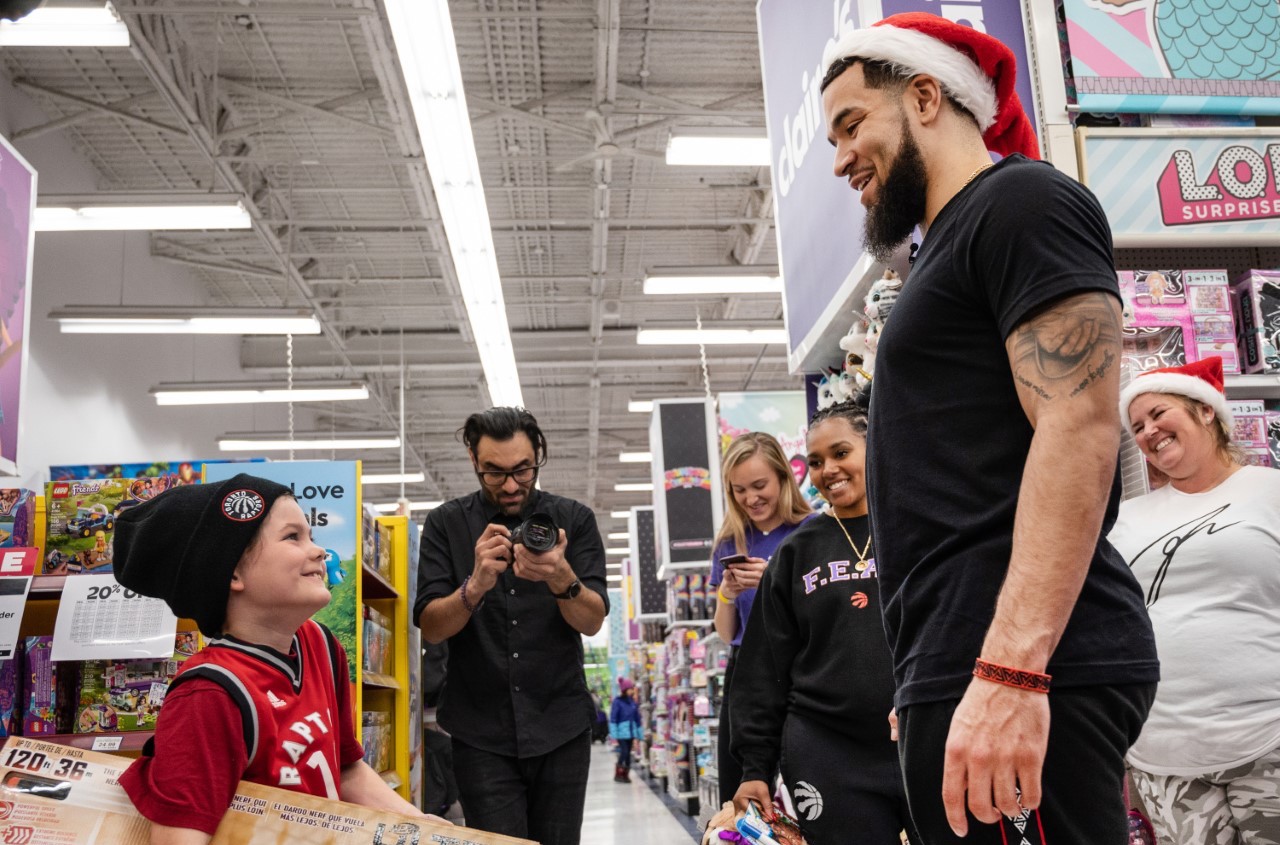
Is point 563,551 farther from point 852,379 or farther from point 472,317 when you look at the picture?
point 472,317

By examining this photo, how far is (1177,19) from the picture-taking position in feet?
9.61

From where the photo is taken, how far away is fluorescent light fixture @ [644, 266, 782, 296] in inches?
402

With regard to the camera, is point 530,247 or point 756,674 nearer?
point 756,674

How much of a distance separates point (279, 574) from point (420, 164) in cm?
861

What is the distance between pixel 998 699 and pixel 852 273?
1.87 meters

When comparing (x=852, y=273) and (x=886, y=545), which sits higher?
(x=852, y=273)

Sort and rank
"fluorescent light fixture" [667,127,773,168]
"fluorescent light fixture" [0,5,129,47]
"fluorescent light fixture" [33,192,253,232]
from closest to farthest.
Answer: "fluorescent light fixture" [0,5,129,47], "fluorescent light fixture" [667,127,773,168], "fluorescent light fixture" [33,192,253,232]

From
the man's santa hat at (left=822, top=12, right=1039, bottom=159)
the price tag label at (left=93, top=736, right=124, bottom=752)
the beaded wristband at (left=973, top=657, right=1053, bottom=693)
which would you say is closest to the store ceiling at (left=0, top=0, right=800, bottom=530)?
the price tag label at (left=93, top=736, right=124, bottom=752)

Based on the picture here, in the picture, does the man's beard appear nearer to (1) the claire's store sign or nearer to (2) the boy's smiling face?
(2) the boy's smiling face

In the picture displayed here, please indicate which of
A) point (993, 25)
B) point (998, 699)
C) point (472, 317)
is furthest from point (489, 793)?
point (472, 317)

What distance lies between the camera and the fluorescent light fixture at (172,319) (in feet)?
31.1

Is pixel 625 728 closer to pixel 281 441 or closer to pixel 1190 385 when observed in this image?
pixel 281 441

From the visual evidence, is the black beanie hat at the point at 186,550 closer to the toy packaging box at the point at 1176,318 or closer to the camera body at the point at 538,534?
the camera body at the point at 538,534

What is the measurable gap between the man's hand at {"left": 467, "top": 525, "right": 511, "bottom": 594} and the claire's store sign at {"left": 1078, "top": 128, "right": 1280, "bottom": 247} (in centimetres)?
170
